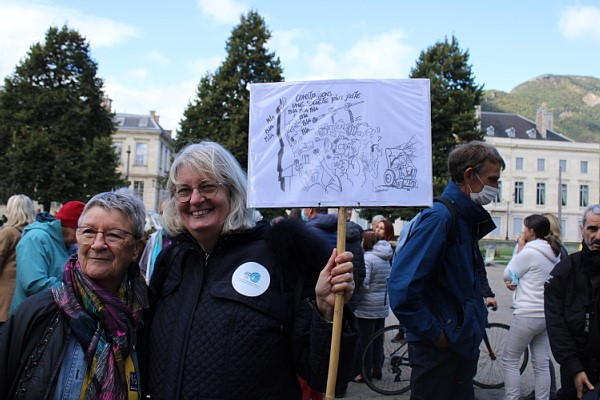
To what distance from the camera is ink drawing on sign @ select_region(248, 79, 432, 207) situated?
2.58 metres

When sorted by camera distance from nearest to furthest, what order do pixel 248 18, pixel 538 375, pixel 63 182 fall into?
pixel 538 375
pixel 63 182
pixel 248 18

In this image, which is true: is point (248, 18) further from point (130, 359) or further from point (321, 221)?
point (130, 359)

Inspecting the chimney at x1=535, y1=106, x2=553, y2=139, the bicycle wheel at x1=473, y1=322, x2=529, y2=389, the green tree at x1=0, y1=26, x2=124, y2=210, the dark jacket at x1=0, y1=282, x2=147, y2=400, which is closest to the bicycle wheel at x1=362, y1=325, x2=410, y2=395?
the bicycle wheel at x1=473, y1=322, x2=529, y2=389

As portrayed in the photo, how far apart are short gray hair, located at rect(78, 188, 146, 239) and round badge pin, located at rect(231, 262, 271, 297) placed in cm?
56

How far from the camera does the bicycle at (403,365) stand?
6.94 m

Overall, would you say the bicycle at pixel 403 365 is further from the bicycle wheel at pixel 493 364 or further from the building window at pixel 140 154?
the building window at pixel 140 154

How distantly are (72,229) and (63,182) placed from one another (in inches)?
1226

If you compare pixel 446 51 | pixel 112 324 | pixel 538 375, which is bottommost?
pixel 538 375

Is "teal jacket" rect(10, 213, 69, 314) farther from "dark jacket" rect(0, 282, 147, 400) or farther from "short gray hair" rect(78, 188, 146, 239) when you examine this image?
"dark jacket" rect(0, 282, 147, 400)

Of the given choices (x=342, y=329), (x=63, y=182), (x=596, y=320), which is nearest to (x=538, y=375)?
(x=596, y=320)

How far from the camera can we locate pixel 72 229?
4918mm

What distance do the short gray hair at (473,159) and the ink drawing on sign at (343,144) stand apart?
1.11 m

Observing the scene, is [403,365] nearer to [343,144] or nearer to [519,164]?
[343,144]

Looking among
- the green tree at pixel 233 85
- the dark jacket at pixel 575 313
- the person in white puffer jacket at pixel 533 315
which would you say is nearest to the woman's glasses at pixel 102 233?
the dark jacket at pixel 575 313
